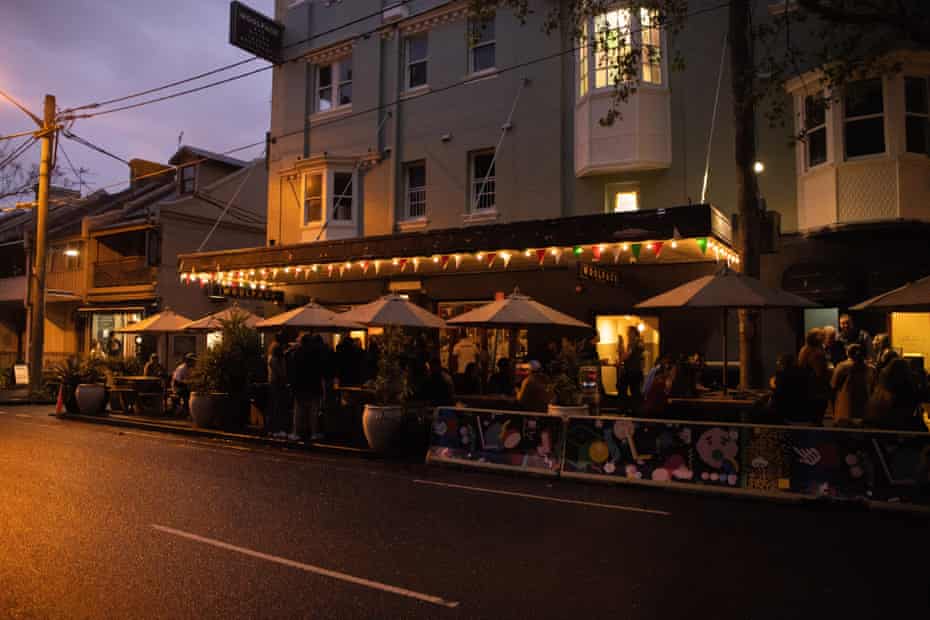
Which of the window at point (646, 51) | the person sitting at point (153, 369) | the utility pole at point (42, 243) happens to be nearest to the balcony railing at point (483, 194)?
the window at point (646, 51)

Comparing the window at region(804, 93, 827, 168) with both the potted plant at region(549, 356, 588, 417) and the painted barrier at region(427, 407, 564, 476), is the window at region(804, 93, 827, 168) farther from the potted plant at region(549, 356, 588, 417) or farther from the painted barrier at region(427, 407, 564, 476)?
the painted barrier at region(427, 407, 564, 476)

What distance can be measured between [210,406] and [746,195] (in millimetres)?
11024

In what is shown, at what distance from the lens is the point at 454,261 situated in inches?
661

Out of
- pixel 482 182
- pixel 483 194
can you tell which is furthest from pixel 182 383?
pixel 482 182

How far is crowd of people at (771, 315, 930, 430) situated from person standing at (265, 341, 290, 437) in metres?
8.51

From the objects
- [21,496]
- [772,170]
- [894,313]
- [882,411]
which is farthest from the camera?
[772,170]

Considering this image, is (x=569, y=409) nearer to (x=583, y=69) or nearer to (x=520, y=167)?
(x=520, y=167)

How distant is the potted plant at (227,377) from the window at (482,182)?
7520 mm

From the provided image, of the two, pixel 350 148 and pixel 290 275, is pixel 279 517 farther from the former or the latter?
pixel 350 148

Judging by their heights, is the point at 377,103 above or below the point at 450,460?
above

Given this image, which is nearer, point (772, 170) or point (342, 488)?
point (342, 488)

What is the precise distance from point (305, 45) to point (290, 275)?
7843 mm

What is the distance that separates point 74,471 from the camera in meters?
9.27

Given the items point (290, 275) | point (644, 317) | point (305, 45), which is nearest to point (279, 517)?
point (644, 317)
